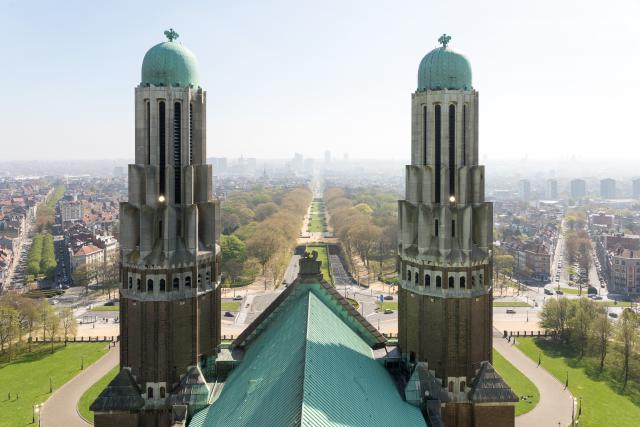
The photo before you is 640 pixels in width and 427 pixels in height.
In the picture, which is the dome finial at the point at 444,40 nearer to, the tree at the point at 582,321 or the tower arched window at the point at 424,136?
the tower arched window at the point at 424,136

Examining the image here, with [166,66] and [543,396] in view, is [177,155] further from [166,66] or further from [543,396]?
[543,396]

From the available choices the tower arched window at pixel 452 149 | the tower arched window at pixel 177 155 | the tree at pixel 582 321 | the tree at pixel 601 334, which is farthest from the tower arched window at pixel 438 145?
the tree at pixel 582 321

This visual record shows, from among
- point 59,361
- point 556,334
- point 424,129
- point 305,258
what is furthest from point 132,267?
point 556,334

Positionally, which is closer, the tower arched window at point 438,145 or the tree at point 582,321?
the tower arched window at point 438,145

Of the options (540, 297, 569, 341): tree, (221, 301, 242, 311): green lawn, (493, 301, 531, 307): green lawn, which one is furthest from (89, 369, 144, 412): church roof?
(493, 301, 531, 307): green lawn

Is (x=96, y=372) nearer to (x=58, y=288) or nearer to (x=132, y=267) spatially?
(x=132, y=267)

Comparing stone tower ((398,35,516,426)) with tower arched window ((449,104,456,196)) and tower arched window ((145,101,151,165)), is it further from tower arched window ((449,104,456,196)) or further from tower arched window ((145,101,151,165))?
tower arched window ((145,101,151,165))

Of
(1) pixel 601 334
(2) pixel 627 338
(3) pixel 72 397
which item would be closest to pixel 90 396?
(3) pixel 72 397
